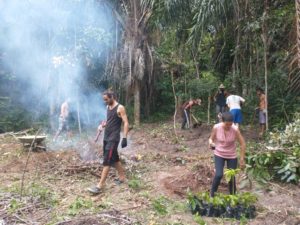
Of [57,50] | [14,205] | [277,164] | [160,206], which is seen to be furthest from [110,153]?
[57,50]

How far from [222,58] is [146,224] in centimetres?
1186

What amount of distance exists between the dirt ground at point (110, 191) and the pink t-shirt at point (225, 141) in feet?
2.91

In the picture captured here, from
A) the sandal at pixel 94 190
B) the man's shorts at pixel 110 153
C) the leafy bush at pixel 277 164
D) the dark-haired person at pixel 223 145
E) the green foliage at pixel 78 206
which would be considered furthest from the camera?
the leafy bush at pixel 277 164

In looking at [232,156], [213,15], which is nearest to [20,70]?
[213,15]

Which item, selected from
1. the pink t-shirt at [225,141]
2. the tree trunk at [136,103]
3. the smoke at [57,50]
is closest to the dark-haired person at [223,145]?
the pink t-shirt at [225,141]

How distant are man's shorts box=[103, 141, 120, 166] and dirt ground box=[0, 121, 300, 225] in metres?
0.45

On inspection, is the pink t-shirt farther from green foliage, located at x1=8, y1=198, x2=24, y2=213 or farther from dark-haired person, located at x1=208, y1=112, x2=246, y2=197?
green foliage, located at x1=8, y1=198, x2=24, y2=213

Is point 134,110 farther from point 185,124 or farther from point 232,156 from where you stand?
point 232,156

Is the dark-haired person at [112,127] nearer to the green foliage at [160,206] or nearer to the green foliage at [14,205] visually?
the green foliage at [160,206]

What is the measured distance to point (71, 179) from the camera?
286 inches

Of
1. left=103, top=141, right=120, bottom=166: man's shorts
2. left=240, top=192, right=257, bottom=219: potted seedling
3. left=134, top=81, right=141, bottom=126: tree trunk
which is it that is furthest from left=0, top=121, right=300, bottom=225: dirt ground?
left=134, top=81, right=141, bottom=126: tree trunk

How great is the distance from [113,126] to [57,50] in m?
8.58

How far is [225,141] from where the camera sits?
5676 mm

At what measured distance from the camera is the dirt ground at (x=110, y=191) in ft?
17.3
